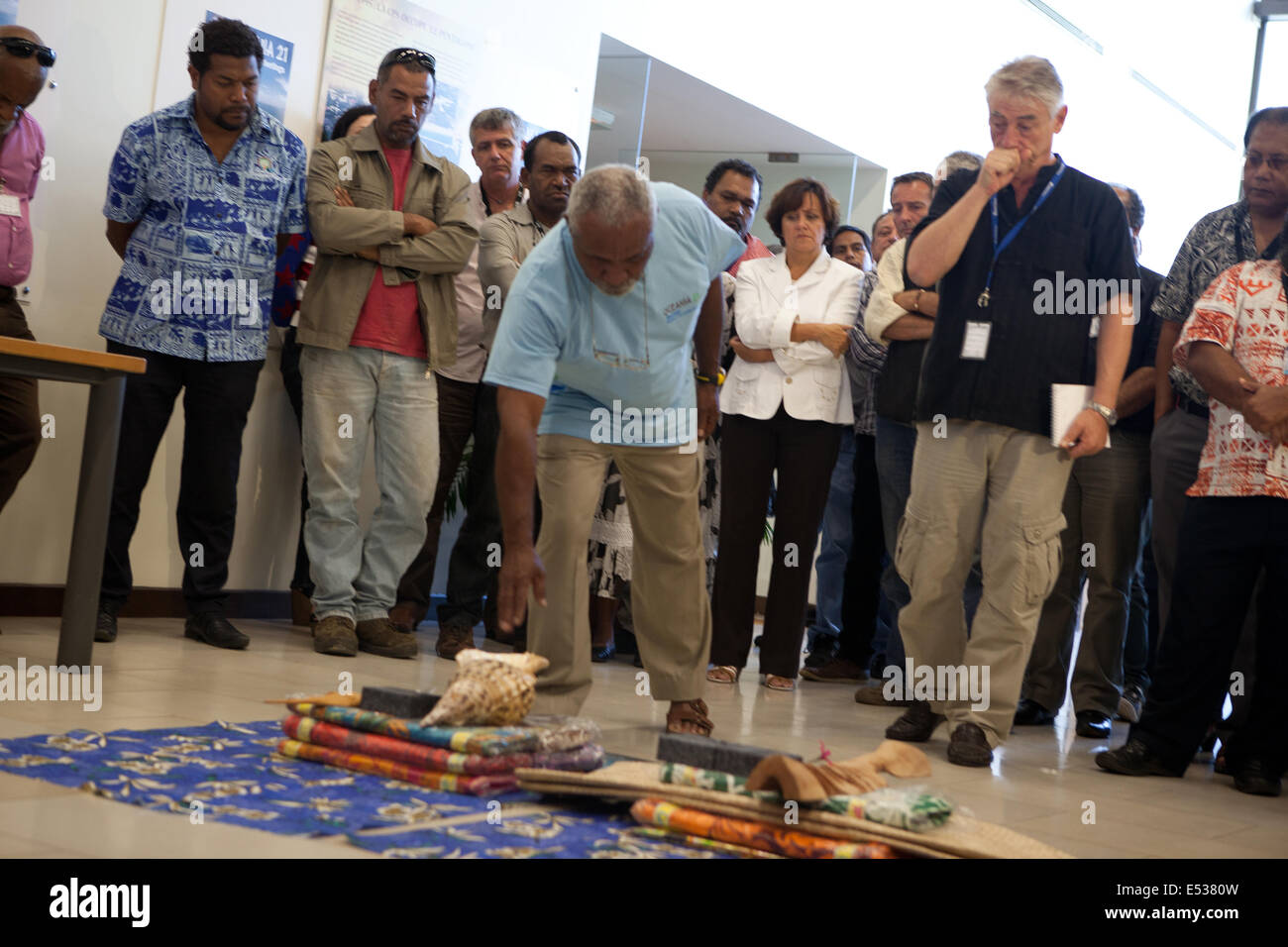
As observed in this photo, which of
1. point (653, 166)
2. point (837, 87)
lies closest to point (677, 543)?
point (837, 87)

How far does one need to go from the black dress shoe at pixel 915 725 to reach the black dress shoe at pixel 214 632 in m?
2.00

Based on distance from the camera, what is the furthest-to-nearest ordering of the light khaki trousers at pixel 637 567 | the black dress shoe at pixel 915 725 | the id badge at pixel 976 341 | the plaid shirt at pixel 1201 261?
the plaid shirt at pixel 1201 261, the black dress shoe at pixel 915 725, the id badge at pixel 976 341, the light khaki trousers at pixel 637 567

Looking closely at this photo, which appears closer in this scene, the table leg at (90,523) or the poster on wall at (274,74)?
the table leg at (90,523)

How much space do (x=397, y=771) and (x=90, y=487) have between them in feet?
4.88

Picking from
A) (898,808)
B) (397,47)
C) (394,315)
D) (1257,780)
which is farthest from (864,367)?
(898,808)

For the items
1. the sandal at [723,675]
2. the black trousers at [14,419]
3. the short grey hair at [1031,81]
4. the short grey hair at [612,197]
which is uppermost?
the short grey hair at [1031,81]

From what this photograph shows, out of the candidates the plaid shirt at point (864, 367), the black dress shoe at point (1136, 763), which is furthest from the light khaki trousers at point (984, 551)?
the plaid shirt at point (864, 367)

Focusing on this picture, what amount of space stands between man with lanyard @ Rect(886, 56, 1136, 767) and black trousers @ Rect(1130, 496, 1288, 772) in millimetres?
332

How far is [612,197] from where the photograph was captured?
2.65 metres

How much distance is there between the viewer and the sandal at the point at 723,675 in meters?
4.52

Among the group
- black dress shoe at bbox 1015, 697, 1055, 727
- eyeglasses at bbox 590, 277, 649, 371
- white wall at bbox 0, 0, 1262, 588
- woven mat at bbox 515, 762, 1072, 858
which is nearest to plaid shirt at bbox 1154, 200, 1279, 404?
black dress shoe at bbox 1015, 697, 1055, 727

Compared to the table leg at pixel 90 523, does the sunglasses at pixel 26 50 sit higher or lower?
higher

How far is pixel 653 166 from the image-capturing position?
31.3ft

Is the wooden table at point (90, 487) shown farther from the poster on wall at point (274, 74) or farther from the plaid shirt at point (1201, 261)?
the plaid shirt at point (1201, 261)
